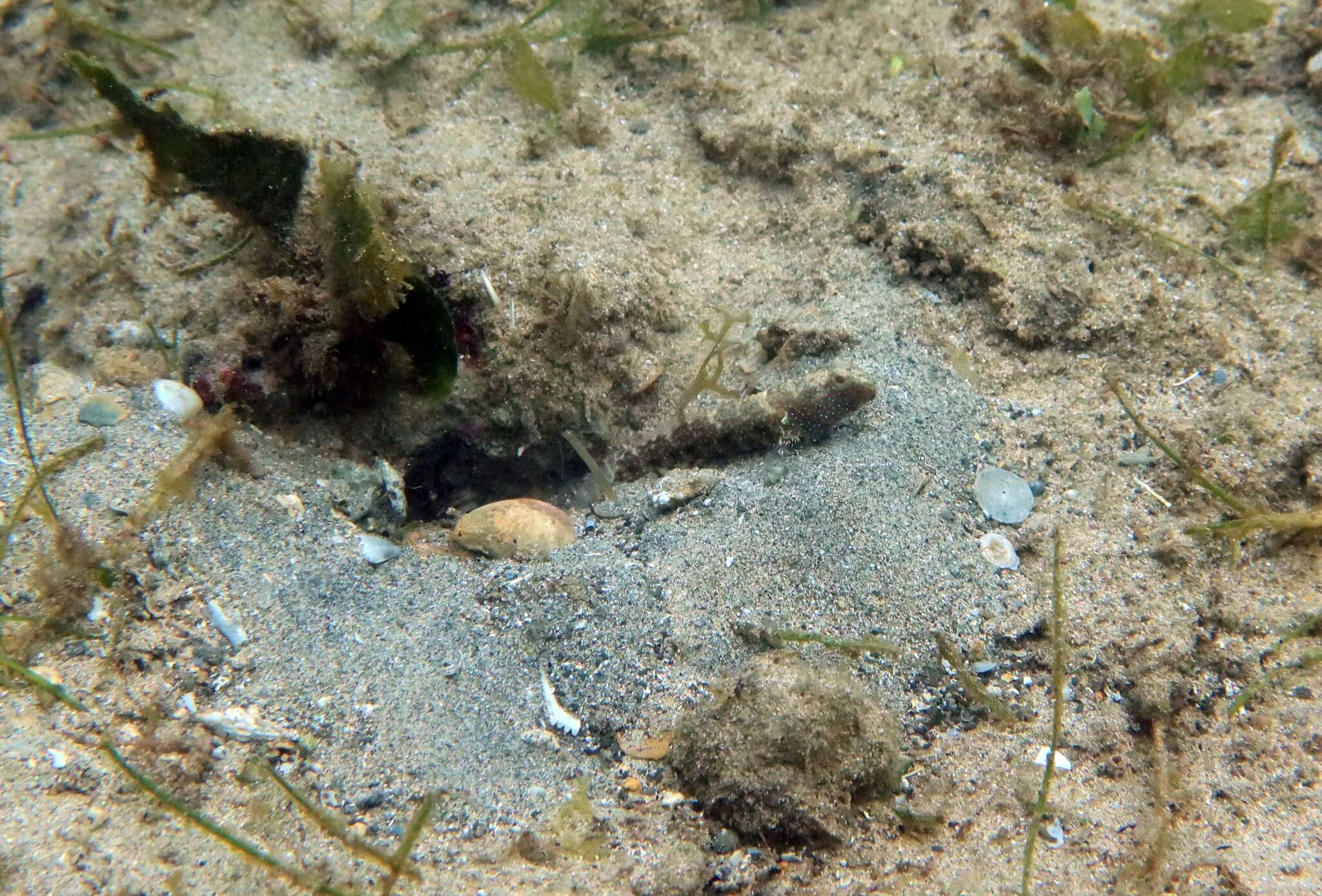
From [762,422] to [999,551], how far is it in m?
1.16

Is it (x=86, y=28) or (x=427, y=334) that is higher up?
(x=86, y=28)

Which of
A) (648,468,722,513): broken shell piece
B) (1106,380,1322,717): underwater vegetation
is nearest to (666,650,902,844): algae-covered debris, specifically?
(648,468,722,513): broken shell piece

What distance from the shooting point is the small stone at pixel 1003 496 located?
2.96 meters

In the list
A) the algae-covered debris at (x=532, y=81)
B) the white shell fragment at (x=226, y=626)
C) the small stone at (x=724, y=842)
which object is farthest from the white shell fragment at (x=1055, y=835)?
the algae-covered debris at (x=532, y=81)

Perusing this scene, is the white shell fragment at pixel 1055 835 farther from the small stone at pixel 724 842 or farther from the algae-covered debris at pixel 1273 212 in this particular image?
the algae-covered debris at pixel 1273 212

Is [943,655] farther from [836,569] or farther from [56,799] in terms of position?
Answer: [56,799]

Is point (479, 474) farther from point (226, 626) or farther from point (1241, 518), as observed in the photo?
point (1241, 518)

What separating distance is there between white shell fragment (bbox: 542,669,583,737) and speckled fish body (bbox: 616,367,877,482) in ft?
Answer: 4.30

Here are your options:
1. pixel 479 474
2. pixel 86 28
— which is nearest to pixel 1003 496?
pixel 479 474

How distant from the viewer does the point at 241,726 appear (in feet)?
7.57

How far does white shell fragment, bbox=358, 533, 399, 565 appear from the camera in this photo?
298 cm

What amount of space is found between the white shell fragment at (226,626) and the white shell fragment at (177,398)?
99cm

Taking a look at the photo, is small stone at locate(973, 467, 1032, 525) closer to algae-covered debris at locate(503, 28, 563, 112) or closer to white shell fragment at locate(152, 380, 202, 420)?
algae-covered debris at locate(503, 28, 563, 112)

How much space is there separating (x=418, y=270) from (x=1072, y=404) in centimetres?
324
